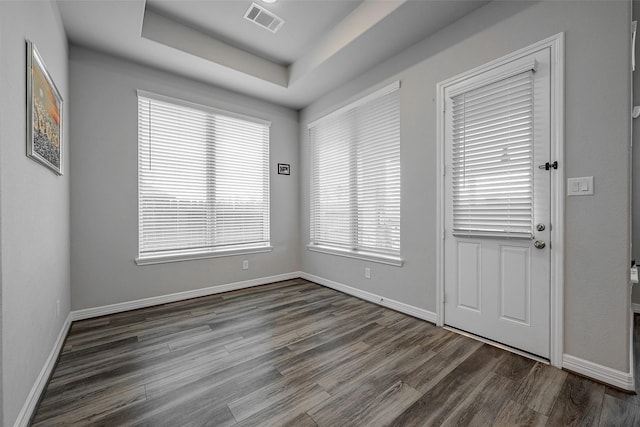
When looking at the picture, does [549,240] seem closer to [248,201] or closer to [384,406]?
[384,406]

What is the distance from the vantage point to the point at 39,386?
5.49 ft

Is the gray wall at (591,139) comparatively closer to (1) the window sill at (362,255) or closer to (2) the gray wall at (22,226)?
(1) the window sill at (362,255)

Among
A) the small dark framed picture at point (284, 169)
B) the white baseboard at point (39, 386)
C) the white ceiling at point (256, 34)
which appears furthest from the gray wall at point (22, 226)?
the small dark framed picture at point (284, 169)

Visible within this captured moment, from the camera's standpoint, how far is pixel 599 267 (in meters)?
1.80

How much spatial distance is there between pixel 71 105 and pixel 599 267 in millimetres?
4652

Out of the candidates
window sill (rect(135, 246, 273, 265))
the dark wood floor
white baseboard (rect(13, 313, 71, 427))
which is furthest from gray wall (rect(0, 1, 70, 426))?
window sill (rect(135, 246, 273, 265))

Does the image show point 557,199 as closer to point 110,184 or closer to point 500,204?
point 500,204

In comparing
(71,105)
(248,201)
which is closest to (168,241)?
(248,201)

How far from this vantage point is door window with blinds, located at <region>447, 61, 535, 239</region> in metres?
2.12

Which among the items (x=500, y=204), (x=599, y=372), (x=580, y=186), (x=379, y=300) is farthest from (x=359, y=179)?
(x=599, y=372)

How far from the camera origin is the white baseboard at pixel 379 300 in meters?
2.80

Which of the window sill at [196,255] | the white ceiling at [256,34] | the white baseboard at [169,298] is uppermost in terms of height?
the white ceiling at [256,34]

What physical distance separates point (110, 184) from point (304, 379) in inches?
112

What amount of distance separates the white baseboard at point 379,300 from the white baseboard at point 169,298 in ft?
2.13
